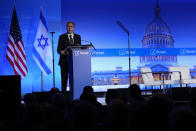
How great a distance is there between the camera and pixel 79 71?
14.9 feet

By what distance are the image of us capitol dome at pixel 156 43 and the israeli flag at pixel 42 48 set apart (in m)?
3.54

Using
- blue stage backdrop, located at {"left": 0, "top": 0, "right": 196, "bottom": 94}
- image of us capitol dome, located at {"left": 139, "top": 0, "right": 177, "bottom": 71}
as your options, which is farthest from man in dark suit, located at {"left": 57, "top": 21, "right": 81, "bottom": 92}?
image of us capitol dome, located at {"left": 139, "top": 0, "right": 177, "bottom": 71}

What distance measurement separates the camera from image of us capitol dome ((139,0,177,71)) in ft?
30.4

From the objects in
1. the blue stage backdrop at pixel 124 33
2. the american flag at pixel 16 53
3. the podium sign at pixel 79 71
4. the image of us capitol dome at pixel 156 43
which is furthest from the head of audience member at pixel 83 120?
the image of us capitol dome at pixel 156 43

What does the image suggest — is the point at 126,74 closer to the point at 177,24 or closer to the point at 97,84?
the point at 97,84

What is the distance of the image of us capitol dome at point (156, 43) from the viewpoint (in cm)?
927

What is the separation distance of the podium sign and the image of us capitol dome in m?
5.06

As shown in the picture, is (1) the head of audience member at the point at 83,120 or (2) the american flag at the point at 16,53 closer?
(1) the head of audience member at the point at 83,120

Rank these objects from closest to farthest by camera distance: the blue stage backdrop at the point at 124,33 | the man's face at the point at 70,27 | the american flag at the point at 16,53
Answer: the man's face at the point at 70,27 → the american flag at the point at 16,53 → the blue stage backdrop at the point at 124,33

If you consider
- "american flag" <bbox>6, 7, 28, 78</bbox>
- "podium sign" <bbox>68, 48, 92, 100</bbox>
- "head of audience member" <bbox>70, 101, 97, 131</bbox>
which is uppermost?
"american flag" <bbox>6, 7, 28, 78</bbox>

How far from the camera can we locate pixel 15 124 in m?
1.83

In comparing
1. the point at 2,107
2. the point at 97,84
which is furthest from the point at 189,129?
the point at 97,84

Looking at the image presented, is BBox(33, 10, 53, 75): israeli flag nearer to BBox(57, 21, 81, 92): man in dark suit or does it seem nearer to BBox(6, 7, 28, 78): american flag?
BBox(6, 7, 28, 78): american flag

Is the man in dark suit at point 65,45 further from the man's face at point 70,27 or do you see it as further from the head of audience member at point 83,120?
the head of audience member at point 83,120
